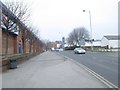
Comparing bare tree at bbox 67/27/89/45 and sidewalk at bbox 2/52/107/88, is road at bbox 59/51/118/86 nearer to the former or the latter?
sidewalk at bbox 2/52/107/88

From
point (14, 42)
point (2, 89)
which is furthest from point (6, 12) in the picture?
point (14, 42)

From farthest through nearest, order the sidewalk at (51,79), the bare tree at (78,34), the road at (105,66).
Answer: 1. the bare tree at (78,34)
2. the road at (105,66)
3. the sidewalk at (51,79)

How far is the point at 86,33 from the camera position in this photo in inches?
5217

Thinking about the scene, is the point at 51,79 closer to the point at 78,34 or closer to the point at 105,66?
the point at 105,66

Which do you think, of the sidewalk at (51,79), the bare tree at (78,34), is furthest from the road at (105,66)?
the bare tree at (78,34)

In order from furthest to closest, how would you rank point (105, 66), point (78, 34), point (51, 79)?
point (78, 34) < point (105, 66) < point (51, 79)

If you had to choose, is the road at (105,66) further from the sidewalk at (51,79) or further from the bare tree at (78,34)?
the bare tree at (78,34)

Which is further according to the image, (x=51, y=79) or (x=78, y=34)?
(x=78, y=34)

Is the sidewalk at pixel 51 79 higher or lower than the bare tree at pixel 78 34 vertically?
lower

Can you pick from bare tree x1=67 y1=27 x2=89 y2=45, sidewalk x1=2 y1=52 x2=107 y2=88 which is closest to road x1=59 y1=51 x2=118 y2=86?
sidewalk x1=2 y1=52 x2=107 y2=88

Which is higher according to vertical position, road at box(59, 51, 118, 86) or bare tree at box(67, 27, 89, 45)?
bare tree at box(67, 27, 89, 45)

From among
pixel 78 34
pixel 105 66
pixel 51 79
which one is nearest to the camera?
pixel 51 79

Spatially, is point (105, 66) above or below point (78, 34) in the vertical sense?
below

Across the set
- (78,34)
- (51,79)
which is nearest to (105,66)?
(51,79)
